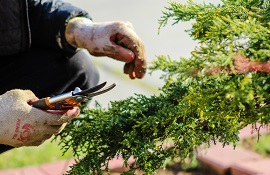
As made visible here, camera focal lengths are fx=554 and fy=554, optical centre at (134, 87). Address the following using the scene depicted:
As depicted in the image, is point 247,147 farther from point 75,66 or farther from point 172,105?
point 172,105

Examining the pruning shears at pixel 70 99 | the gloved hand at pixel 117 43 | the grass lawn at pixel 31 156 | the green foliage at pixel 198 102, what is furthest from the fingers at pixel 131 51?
the grass lawn at pixel 31 156

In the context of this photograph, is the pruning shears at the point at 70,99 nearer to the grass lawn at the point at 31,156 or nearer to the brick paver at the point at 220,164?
the brick paver at the point at 220,164

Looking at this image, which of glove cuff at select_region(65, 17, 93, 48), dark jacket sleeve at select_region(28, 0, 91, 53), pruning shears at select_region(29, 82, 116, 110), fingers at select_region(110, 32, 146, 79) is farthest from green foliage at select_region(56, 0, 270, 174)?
dark jacket sleeve at select_region(28, 0, 91, 53)

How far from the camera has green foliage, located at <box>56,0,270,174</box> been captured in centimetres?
131

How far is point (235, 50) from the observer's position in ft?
4.54

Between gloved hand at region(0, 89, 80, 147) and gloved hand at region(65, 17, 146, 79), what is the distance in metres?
0.53

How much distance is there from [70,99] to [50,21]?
39.5 inches

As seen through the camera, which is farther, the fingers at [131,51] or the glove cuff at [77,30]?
the glove cuff at [77,30]

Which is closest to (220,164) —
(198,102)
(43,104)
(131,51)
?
(131,51)

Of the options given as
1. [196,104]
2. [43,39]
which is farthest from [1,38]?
[196,104]

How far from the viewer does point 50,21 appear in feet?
8.46

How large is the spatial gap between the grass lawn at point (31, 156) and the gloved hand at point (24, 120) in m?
1.83

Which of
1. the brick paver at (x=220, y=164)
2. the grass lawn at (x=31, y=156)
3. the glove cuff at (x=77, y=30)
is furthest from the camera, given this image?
the grass lawn at (x=31, y=156)

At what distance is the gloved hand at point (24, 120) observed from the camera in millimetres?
1724
